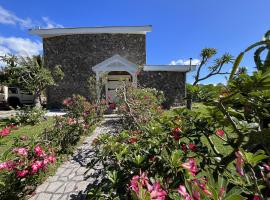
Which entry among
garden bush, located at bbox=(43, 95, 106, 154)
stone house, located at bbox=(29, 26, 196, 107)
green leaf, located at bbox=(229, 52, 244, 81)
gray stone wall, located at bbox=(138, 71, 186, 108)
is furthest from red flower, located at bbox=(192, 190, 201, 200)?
gray stone wall, located at bbox=(138, 71, 186, 108)

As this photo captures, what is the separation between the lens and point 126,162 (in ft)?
7.43

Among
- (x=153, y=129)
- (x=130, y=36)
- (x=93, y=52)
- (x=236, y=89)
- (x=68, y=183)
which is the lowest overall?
(x=68, y=183)

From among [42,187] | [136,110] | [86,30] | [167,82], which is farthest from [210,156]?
[86,30]

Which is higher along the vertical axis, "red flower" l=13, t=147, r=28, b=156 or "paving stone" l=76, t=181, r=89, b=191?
"red flower" l=13, t=147, r=28, b=156

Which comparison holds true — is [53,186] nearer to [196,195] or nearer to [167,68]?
[196,195]

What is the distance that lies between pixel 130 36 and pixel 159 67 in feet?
10.8

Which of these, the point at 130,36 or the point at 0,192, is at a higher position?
the point at 130,36

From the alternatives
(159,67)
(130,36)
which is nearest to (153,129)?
(159,67)

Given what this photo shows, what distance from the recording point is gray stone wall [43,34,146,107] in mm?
17078

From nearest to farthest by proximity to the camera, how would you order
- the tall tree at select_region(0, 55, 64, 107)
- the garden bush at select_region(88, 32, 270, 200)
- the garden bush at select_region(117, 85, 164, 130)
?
the garden bush at select_region(88, 32, 270, 200) < the garden bush at select_region(117, 85, 164, 130) < the tall tree at select_region(0, 55, 64, 107)

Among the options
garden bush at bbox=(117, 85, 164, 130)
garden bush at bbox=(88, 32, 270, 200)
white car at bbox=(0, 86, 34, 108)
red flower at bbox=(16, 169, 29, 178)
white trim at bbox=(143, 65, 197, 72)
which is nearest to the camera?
garden bush at bbox=(88, 32, 270, 200)

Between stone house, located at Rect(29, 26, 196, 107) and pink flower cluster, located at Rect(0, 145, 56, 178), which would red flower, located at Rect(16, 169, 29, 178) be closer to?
pink flower cluster, located at Rect(0, 145, 56, 178)

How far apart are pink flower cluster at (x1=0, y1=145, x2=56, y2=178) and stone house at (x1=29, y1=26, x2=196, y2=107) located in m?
12.7

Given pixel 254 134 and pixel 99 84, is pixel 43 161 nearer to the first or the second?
pixel 254 134
